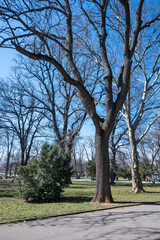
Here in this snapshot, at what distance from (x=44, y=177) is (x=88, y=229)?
5.87m

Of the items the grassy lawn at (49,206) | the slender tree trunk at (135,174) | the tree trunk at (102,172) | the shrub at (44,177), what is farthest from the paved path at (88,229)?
the slender tree trunk at (135,174)

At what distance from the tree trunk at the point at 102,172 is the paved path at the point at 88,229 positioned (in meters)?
2.60

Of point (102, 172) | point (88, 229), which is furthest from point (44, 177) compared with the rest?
point (88, 229)

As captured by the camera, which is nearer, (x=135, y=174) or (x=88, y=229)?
(x=88, y=229)

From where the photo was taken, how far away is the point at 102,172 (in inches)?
372

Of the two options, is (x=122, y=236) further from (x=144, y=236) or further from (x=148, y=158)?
(x=148, y=158)

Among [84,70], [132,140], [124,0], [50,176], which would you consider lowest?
[50,176]

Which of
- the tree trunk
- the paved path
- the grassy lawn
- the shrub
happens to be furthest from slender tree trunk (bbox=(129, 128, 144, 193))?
the paved path

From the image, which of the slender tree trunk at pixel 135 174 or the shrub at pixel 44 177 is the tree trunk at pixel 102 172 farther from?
the slender tree trunk at pixel 135 174

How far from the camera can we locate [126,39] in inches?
420

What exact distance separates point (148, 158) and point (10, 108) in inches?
1269

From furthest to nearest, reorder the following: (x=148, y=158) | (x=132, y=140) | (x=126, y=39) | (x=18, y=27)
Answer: (x=148, y=158)
(x=132, y=140)
(x=126, y=39)
(x=18, y=27)

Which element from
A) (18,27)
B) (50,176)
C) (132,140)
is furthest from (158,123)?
(18,27)

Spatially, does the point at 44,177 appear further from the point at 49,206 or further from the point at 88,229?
the point at 88,229
